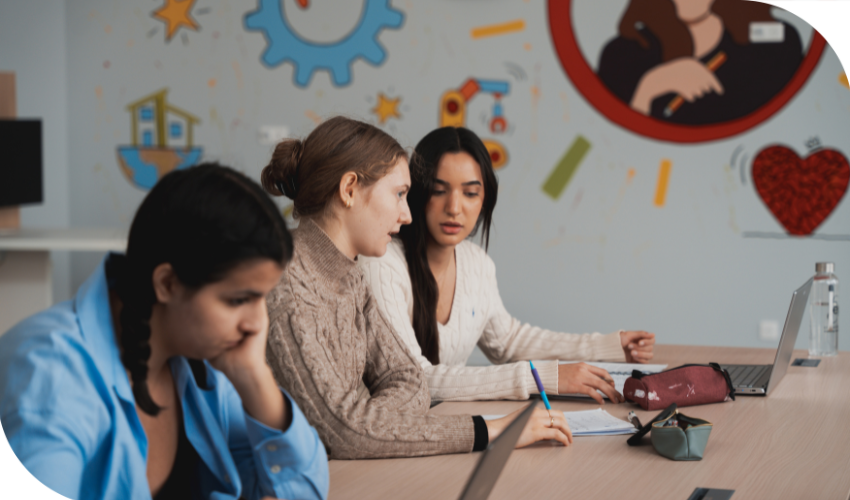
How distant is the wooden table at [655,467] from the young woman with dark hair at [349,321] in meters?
0.04

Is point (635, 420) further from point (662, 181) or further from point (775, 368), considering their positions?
point (662, 181)

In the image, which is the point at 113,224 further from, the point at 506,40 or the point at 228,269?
the point at 228,269

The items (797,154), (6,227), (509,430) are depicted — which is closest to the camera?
(509,430)

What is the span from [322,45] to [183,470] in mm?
3185

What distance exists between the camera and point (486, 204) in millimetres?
2045

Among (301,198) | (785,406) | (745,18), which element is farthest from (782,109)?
(301,198)

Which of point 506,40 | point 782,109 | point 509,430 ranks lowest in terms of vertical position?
point 509,430

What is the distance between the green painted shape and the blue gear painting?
1.07m

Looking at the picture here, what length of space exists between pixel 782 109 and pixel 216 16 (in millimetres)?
2905

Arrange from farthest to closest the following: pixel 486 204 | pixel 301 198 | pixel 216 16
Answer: pixel 216 16, pixel 486 204, pixel 301 198

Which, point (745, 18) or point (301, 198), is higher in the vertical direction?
point (745, 18)

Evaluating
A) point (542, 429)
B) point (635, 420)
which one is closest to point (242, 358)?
point (542, 429)

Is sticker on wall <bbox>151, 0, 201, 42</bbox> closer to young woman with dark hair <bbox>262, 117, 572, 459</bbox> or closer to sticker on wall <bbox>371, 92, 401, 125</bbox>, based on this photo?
sticker on wall <bbox>371, 92, 401, 125</bbox>

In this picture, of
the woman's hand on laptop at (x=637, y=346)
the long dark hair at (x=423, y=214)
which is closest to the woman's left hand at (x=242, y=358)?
the long dark hair at (x=423, y=214)
